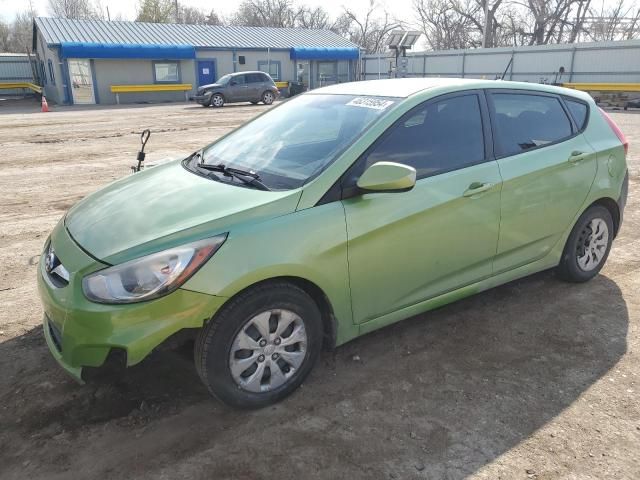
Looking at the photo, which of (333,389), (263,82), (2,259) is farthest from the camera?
(263,82)

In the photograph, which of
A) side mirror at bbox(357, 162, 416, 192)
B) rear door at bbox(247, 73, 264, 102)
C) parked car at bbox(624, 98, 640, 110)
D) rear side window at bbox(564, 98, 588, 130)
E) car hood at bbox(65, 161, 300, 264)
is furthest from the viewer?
rear door at bbox(247, 73, 264, 102)

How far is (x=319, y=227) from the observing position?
9.41 feet

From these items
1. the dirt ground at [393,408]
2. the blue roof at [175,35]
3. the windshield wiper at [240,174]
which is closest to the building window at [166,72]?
the blue roof at [175,35]

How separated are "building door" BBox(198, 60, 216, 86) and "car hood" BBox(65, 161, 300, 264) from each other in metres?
32.6

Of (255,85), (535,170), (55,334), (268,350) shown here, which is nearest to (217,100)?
(255,85)

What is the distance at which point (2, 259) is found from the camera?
17.1 feet

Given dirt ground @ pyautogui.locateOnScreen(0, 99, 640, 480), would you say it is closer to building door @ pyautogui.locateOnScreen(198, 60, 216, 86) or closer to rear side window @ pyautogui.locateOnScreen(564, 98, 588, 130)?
rear side window @ pyautogui.locateOnScreen(564, 98, 588, 130)

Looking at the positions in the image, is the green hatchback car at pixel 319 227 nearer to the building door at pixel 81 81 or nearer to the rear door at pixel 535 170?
the rear door at pixel 535 170

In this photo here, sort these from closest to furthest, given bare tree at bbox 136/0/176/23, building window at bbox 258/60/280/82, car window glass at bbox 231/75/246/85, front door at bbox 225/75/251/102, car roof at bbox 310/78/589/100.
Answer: car roof at bbox 310/78/589/100 < front door at bbox 225/75/251/102 < car window glass at bbox 231/75/246/85 < building window at bbox 258/60/280/82 < bare tree at bbox 136/0/176/23

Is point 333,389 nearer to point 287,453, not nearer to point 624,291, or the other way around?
point 287,453

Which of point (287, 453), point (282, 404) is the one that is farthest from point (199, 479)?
point (282, 404)

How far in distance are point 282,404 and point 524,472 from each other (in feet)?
4.21

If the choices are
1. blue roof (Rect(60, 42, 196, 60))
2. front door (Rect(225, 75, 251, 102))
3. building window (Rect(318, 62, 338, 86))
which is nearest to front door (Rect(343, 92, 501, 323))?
front door (Rect(225, 75, 251, 102))

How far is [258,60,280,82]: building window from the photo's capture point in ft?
118
